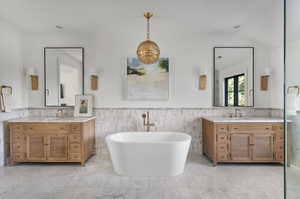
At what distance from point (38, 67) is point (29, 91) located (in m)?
0.56

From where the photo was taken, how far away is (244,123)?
3.14m

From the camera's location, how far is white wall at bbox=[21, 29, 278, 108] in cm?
379

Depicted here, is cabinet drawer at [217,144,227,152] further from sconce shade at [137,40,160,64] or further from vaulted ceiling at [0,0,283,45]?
vaulted ceiling at [0,0,283,45]

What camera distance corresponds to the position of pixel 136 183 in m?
2.53

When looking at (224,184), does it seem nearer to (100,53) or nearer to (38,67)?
(100,53)

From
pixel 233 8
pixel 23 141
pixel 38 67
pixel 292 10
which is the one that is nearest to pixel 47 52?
pixel 38 67

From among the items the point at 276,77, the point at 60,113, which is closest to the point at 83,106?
the point at 60,113

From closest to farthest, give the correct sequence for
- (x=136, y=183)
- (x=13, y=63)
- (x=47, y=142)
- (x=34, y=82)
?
(x=136, y=183) < (x=47, y=142) < (x=13, y=63) < (x=34, y=82)

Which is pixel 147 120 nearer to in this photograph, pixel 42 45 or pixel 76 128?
pixel 76 128

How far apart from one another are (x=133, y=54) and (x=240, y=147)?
280 centimetres

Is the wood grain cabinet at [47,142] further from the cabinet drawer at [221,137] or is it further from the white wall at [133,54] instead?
the cabinet drawer at [221,137]

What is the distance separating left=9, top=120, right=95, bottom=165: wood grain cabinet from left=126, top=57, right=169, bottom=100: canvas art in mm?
1332

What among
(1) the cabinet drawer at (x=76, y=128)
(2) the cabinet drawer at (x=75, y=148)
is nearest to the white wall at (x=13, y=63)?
(1) the cabinet drawer at (x=76, y=128)

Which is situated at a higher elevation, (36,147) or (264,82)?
(264,82)
